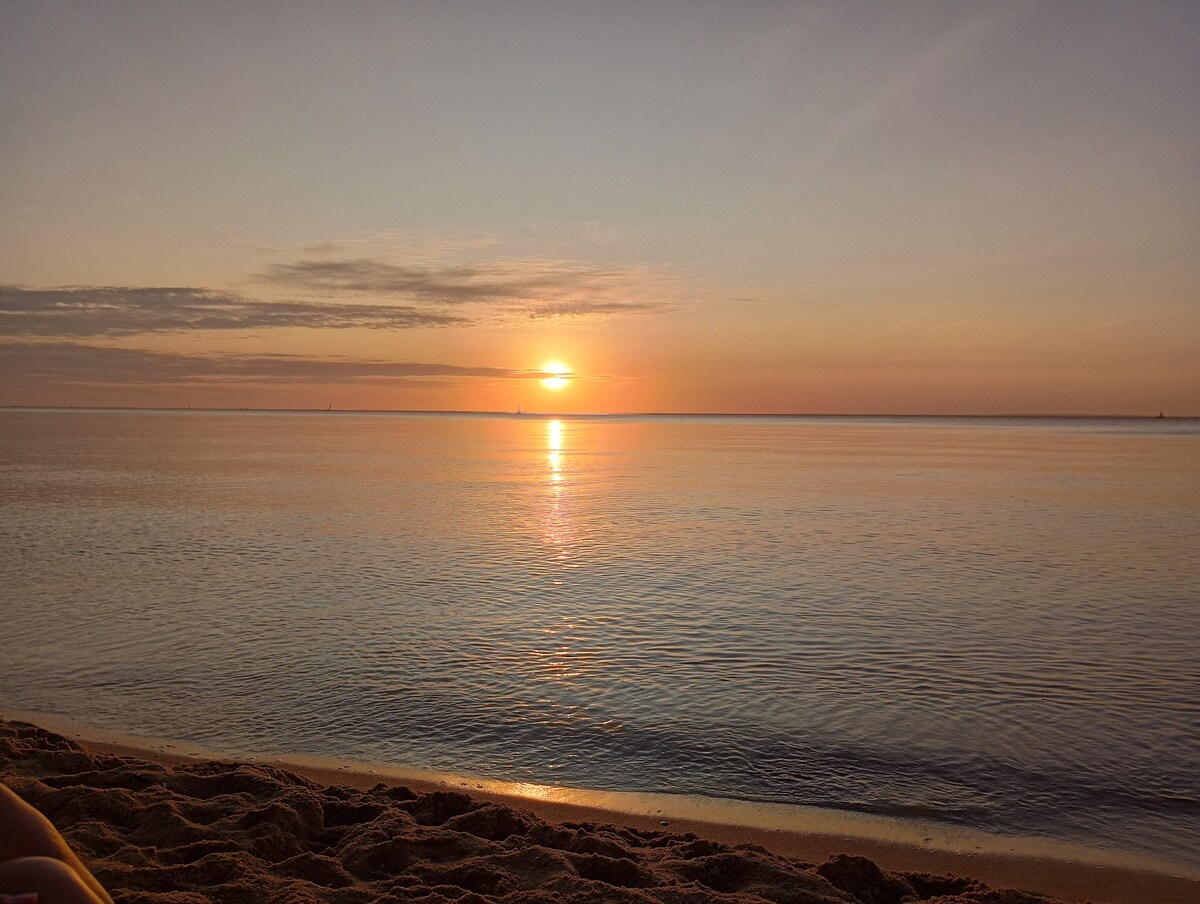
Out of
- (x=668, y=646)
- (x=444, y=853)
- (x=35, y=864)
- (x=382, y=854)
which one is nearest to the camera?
(x=35, y=864)

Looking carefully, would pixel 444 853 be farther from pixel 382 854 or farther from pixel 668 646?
pixel 668 646

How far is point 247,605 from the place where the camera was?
599 inches

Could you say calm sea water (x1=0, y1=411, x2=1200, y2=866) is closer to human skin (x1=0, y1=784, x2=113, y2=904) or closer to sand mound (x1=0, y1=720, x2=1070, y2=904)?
sand mound (x1=0, y1=720, x2=1070, y2=904)

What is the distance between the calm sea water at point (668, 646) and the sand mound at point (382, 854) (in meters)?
1.49

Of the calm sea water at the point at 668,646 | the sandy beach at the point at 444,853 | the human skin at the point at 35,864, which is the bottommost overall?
the calm sea water at the point at 668,646

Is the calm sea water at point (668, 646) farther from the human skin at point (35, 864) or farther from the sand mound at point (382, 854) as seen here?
the human skin at point (35, 864)

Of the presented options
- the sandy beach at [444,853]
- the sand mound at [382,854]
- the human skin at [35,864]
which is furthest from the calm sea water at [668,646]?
the human skin at [35,864]

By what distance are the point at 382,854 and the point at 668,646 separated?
23.3 ft

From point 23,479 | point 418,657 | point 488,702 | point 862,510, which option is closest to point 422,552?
point 418,657

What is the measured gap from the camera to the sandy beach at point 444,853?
5.65 metres

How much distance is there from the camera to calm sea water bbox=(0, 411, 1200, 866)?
8500mm

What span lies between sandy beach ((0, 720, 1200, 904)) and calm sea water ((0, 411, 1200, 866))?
0.87m

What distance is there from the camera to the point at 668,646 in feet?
41.7

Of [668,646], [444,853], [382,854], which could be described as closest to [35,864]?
[382,854]
